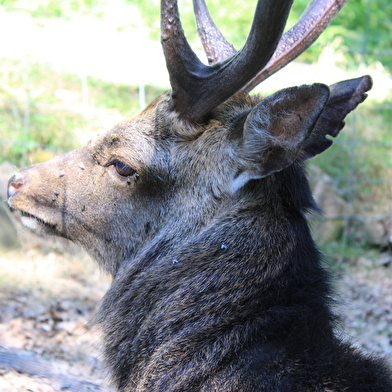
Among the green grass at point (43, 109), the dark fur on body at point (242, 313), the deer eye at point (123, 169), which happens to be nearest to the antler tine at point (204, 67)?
the deer eye at point (123, 169)

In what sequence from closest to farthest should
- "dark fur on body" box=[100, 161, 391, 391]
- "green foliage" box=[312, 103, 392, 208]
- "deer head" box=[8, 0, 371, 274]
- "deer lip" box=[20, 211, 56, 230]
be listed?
"dark fur on body" box=[100, 161, 391, 391], "deer head" box=[8, 0, 371, 274], "deer lip" box=[20, 211, 56, 230], "green foliage" box=[312, 103, 392, 208]

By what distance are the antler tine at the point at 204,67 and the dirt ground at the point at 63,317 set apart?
144 centimetres

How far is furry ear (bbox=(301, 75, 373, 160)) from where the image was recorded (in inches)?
128

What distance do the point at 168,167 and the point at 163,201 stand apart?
0.22 meters

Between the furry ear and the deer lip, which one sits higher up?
the furry ear

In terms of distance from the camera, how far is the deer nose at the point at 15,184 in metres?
3.22

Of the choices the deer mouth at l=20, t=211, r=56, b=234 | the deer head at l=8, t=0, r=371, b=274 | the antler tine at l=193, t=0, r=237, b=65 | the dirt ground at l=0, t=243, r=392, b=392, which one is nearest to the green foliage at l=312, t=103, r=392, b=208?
the dirt ground at l=0, t=243, r=392, b=392

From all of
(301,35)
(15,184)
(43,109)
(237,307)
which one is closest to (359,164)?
(43,109)

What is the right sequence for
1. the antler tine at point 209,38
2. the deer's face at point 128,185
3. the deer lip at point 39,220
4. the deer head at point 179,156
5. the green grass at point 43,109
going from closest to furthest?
1. the deer head at point 179,156
2. the deer's face at point 128,185
3. the deer lip at point 39,220
4. the antler tine at point 209,38
5. the green grass at point 43,109

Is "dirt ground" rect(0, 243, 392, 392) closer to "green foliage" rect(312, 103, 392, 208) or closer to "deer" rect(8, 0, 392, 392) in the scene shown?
A: "deer" rect(8, 0, 392, 392)

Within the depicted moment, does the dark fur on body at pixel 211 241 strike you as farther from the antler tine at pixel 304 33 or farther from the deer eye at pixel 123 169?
the antler tine at pixel 304 33

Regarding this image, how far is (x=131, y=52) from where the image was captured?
9727 millimetres

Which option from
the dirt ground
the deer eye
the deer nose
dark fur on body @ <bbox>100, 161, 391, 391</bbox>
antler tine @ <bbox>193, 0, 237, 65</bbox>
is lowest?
the dirt ground

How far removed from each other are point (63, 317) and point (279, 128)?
3385 mm
